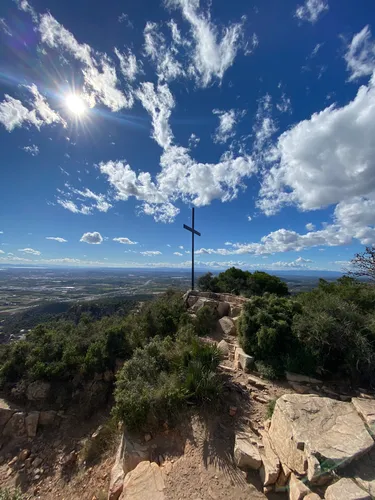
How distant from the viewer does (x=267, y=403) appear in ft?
15.9

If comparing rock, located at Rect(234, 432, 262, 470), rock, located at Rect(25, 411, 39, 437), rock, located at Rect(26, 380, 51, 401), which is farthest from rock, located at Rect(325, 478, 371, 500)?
rock, located at Rect(26, 380, 51, 401)

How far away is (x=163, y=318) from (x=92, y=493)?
521 cm

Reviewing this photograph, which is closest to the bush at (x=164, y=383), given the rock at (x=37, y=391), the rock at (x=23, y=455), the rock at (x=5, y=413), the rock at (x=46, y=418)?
the rock at (x=46, y=418)

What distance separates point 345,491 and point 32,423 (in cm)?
796

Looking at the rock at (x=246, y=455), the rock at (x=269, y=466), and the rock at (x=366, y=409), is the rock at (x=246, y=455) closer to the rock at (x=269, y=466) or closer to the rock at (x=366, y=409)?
the rock at (x=269, y=466)

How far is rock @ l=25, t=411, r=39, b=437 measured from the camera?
6.14 m

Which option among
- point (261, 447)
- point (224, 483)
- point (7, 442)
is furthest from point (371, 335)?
point (7, 442)

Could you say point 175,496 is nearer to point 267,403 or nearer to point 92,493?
point 92,493

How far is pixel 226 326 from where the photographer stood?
8789 mm

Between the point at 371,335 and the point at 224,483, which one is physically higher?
the point at 371,335

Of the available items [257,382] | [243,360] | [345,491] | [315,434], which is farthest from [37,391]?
[345,491]

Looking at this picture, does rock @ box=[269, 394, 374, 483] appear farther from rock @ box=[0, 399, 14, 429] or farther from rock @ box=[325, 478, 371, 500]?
rock @ box=[0, 399, 14, 429]

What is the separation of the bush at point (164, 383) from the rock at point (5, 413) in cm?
409

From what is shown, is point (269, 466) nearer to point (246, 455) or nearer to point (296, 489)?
point (246, 455)
